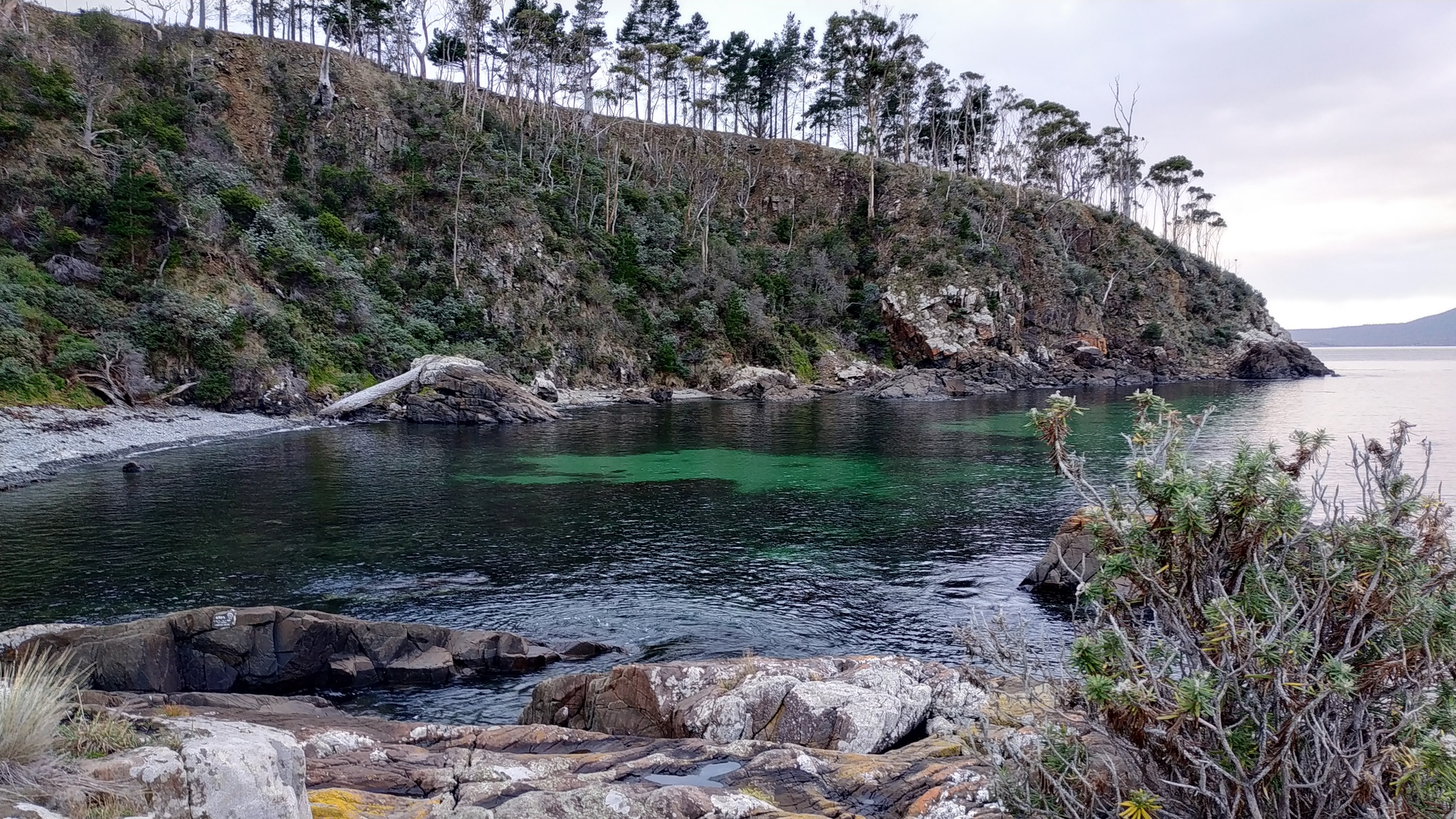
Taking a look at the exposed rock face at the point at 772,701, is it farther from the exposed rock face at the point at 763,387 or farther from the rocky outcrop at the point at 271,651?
the exposed rock face at the point at 763,387

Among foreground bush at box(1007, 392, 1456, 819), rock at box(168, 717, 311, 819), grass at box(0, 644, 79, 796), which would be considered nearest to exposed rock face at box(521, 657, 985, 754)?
foreground bush at box(1007, 392, 1456, 819)

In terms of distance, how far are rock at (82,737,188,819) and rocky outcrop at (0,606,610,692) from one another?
7.84 metres

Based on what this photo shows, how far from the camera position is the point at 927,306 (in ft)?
257

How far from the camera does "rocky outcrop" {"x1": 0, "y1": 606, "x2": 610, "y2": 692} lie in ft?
37.0

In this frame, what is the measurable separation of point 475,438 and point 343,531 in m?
18.5

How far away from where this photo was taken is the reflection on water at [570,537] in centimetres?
1477

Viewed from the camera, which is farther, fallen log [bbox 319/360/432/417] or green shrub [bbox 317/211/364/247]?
green shrub [bbox 317/211/364/247]

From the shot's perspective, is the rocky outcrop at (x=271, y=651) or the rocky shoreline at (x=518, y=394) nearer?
the rocky outcrop at (x=271, y=651)

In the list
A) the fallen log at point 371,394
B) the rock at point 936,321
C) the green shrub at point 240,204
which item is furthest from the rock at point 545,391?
the rock at point 936,321

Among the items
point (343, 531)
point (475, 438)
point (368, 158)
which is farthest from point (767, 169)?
point (343, 531)

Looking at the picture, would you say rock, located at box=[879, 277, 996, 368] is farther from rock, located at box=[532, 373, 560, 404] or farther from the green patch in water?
the green patch in water

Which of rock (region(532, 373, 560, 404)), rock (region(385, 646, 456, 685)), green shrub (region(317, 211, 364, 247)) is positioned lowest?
rock (region(385, 646, 456, 685))

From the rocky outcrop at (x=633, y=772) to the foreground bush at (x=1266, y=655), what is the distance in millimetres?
766

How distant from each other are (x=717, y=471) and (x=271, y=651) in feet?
65.4
